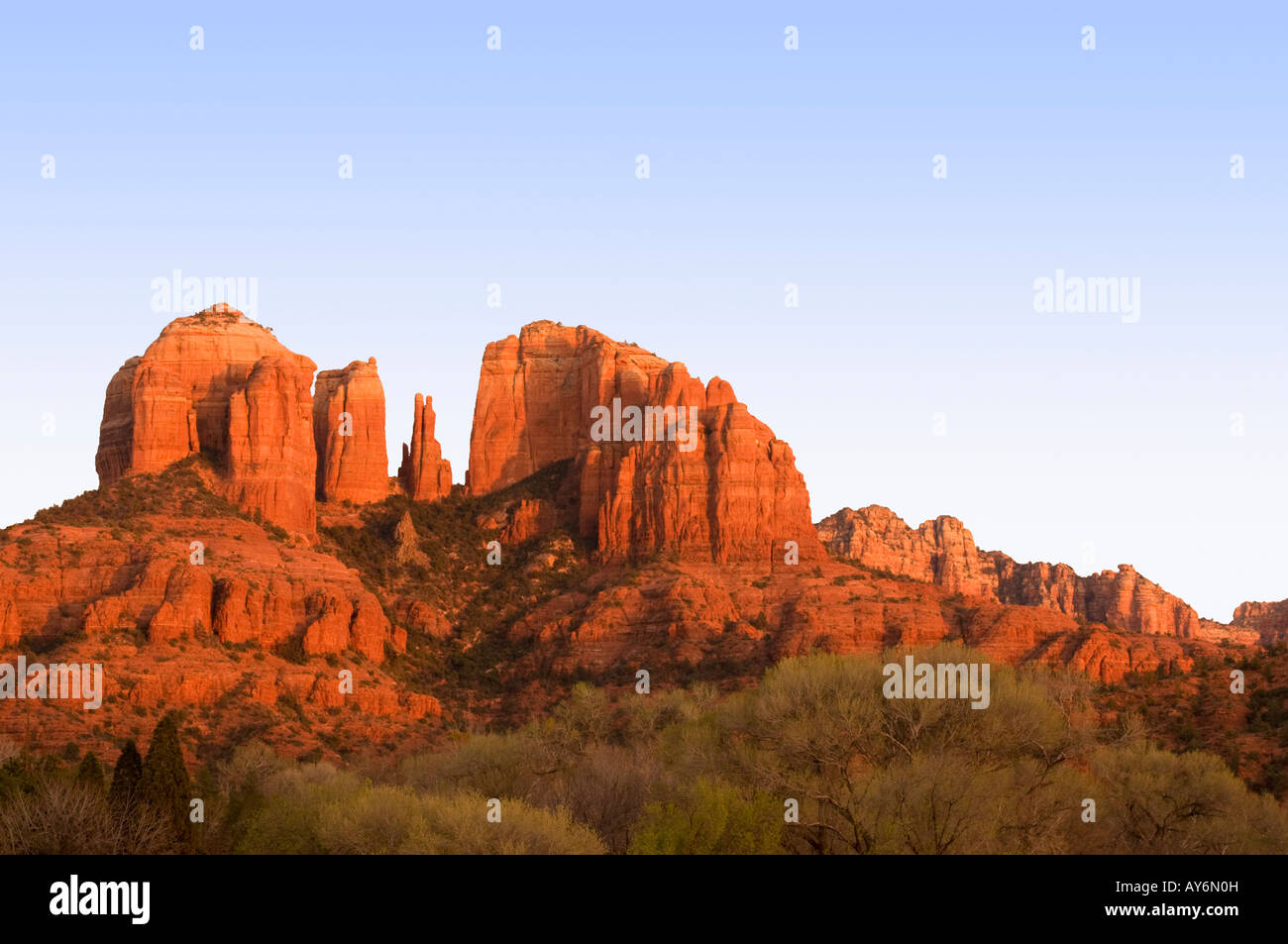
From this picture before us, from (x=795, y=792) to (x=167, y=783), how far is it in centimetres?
2685

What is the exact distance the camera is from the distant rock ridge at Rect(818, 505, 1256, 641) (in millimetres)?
172625

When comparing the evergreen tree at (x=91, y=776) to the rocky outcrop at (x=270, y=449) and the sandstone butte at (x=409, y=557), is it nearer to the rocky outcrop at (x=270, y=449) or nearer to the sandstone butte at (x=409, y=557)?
the sandstone butte at (x=409, y=557)

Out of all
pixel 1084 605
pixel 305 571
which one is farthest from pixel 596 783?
pixel 1084 605

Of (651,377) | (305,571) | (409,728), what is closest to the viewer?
(409,728)

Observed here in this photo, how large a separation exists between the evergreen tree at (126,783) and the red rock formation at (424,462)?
3183 inches

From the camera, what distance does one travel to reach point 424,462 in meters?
144

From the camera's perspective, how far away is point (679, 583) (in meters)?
120

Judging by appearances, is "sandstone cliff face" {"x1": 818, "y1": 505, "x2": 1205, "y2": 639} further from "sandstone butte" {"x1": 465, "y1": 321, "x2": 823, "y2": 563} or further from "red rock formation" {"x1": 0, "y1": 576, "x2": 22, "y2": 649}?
"red rock formation" {"x1": 0, "y1": 576, "x2": 22, "y2": 649}

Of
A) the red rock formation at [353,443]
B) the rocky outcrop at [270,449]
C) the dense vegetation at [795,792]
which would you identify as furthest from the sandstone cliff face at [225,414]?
the dense vegetation at [795,792]

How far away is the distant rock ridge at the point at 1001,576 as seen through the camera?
17262 cm

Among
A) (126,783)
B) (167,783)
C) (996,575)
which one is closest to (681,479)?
(996,575)

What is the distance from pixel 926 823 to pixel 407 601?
278ft

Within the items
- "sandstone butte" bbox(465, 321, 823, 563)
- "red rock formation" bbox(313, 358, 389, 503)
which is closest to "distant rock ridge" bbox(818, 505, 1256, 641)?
"sandstone butte" bbox(465, 321, 823, 563)
